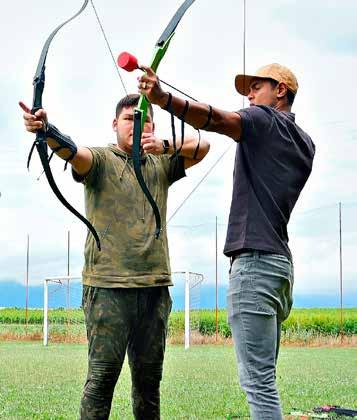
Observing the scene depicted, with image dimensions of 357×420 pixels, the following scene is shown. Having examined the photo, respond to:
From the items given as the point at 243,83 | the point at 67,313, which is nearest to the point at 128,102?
the point at 243,83

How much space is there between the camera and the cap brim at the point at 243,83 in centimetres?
314

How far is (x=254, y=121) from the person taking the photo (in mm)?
2854

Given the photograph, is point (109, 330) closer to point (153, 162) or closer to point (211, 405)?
point (153, 162)

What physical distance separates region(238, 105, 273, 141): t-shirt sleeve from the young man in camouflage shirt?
2.14ft

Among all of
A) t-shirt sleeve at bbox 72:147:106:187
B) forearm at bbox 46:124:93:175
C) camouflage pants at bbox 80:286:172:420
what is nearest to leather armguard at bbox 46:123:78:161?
forearm at bbox 46:124:93:175

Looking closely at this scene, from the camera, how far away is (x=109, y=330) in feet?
11.5

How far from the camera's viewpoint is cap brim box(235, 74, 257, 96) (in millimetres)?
3137

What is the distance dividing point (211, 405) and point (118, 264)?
3140 mm

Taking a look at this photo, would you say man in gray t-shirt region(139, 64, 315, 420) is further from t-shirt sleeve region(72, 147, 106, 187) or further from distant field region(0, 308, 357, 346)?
distant field region(0, 308, 357, 346)

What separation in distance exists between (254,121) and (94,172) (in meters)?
0.99

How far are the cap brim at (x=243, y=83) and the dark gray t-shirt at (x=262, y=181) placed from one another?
0.77ft

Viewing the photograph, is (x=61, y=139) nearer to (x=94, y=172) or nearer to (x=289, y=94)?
(x=94, y=172)

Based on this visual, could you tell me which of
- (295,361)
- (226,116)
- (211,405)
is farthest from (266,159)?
(295,361)

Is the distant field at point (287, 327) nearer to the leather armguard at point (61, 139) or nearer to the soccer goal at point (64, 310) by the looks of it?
the soccer goal at point (64, 310)
